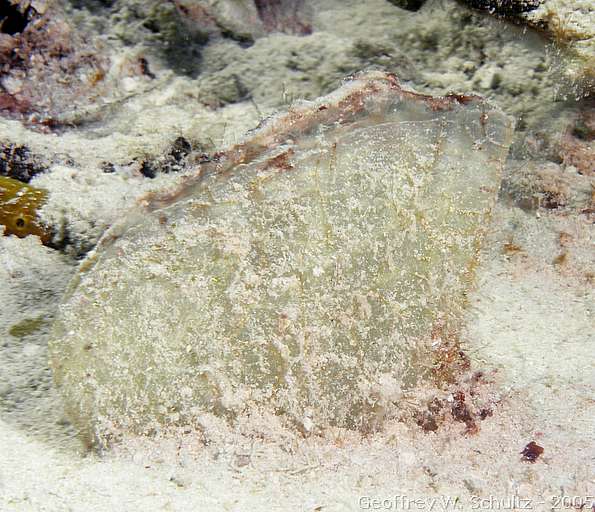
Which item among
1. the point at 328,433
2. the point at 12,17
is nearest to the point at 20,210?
the point at 12,17

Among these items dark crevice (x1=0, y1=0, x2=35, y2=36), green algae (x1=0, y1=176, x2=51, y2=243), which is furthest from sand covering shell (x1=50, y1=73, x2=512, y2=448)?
dark crevice (x1=0, y1=0, x2=35, y2=36)

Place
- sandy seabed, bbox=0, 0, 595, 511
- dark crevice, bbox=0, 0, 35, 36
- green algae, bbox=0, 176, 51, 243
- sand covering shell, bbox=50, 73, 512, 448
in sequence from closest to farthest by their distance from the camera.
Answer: sand covering shell, bbox=50, 73, 512, 448 < sandy seabed, bbox=0, 0, 595, 511 < green algae, bbox=0, 176, 51, 243 < dark crevice, bbox=0, 0, 35, 36

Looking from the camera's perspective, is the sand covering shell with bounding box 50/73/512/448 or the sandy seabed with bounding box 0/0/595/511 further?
the sandy seabed with bounding box 0/0/595/511

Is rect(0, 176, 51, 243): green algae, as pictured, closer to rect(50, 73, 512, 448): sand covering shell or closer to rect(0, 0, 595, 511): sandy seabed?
rect(0, 0, 595, 511): sandy seabed

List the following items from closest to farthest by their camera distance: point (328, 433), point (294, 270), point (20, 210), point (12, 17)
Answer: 1. point (294, 270)
2. point (328, 433)
3. point (20, 210)
4. point (12, 17)

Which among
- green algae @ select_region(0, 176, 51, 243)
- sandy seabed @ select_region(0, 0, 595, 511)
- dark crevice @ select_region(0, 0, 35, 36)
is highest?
dark crevice @ select_region(0, 0, 35, 36)

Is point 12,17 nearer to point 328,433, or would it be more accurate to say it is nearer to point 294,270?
point 294,270

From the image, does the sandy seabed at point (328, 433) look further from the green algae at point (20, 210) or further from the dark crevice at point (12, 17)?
the dark crevice at point (12, 17)

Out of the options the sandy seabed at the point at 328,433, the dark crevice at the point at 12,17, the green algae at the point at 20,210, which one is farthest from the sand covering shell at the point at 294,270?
the dark crevice at the point at 12,17

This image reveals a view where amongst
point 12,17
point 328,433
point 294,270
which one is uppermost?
point 12,17
